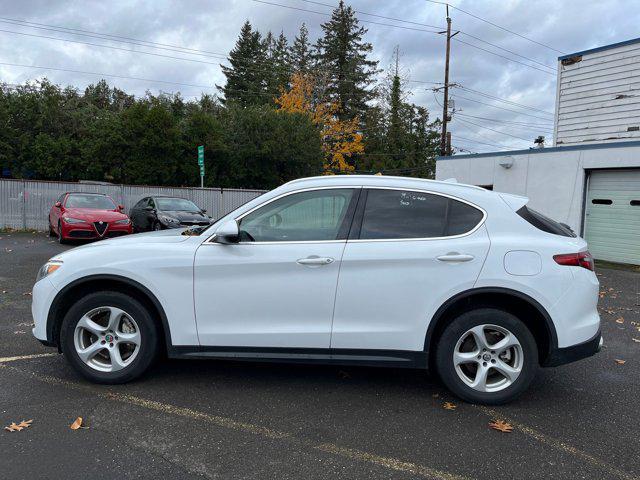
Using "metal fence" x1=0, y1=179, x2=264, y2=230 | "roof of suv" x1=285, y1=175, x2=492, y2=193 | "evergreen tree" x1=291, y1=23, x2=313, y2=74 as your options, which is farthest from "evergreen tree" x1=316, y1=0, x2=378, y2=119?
"roof of suv" x1=285, y1=175, x2=492, y2=193

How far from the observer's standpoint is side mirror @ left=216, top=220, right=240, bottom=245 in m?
3.52

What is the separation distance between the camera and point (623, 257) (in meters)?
12.0

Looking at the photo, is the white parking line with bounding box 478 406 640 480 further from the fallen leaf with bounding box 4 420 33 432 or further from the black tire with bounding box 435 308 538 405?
the fallen leaf with bounding box 4 420 33 432

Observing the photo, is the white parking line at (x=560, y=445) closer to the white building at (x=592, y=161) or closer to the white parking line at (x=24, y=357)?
the white parking line at (x=24, y=357)

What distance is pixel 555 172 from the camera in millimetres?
12945

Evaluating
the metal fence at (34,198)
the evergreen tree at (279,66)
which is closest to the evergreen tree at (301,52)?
the evergreen tree at (279,66)

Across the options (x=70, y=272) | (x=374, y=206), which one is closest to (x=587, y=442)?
(x=374, y=206)

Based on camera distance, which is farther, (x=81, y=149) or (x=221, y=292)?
(x=81, y=149)

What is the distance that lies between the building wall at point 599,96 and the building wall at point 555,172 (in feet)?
5.95

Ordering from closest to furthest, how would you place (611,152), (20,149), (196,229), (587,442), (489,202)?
(587,442) < (489,202) < (196,229) < (611,152) < (20,149)

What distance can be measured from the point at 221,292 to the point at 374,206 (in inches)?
54.2

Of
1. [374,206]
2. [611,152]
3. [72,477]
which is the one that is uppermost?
[611,152]

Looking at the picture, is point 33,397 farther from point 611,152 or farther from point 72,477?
point 611,152

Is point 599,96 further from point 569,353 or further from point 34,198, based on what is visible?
point 34,198
